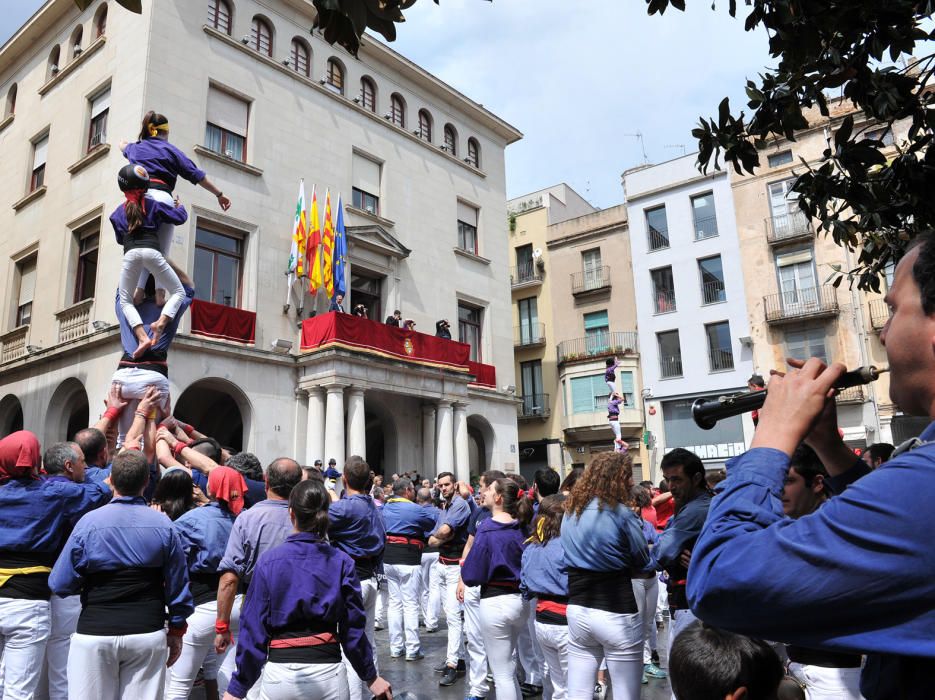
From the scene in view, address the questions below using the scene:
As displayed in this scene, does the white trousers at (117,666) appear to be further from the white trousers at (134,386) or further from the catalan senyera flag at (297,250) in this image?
the catalan senyera flag at (297,250)

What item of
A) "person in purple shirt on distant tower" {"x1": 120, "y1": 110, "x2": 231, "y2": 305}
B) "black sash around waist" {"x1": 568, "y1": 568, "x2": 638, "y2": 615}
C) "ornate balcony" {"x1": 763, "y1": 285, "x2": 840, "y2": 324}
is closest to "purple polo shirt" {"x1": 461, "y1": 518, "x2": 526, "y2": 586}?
"black sash around waist" {"x1": 568, "y1": 568, "x2": 638, "y2": 615}

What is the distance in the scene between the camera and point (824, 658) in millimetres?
4043

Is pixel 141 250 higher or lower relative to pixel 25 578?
higher

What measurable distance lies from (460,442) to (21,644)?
19.3m

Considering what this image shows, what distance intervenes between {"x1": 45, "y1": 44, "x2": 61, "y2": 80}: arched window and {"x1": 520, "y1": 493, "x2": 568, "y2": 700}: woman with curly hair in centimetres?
2418

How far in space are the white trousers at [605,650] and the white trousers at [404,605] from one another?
408cm

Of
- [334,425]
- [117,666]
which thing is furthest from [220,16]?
[117,666]

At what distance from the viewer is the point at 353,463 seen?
694 cm

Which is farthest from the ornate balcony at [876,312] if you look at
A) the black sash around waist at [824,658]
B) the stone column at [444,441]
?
the black sash around waist at [824,658]

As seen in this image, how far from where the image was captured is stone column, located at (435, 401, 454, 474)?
76.0 ft

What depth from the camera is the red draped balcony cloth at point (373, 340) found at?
20312mm

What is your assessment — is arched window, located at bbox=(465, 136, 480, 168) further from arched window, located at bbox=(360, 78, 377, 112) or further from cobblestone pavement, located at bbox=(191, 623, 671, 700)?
cobblestone pavement, located at bbox=(191, 623, 671, 700)

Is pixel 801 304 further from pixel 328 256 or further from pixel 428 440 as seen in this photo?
pixel 328 256

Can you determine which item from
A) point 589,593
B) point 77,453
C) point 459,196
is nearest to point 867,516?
point 589,593
